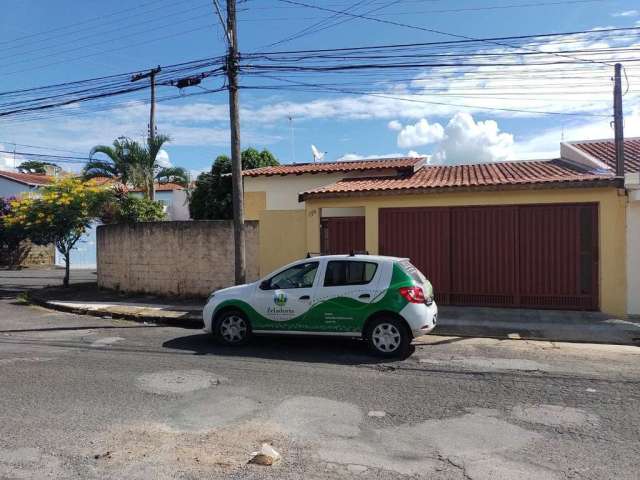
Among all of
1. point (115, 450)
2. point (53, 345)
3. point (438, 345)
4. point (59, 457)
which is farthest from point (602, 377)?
point (53, 345)

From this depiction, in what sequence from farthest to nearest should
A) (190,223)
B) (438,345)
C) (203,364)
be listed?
(190,223) → (438,345) → (203,364)

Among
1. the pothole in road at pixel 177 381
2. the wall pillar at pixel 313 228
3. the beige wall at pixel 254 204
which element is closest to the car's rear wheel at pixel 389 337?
the pothole in road at pixel 177 381

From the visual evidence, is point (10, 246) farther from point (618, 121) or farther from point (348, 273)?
point (618, 121)

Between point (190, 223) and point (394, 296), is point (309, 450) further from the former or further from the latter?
point (190, 223)

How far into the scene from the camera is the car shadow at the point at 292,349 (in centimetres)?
723

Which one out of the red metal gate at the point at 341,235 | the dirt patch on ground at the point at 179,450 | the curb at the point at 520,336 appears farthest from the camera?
the red metal gate at the point at 341,235

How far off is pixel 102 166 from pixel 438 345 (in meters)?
13.4

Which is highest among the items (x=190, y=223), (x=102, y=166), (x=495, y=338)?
(x=102, y=166)

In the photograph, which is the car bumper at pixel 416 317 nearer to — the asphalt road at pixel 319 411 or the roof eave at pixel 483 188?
the asphalt road at pixel 319 411

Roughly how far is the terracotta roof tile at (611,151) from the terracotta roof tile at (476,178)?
0.79 m

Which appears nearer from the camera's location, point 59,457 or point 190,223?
point 59,457

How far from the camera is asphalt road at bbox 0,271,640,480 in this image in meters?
3.88

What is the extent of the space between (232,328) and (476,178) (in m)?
7.18

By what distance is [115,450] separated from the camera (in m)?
4.12
